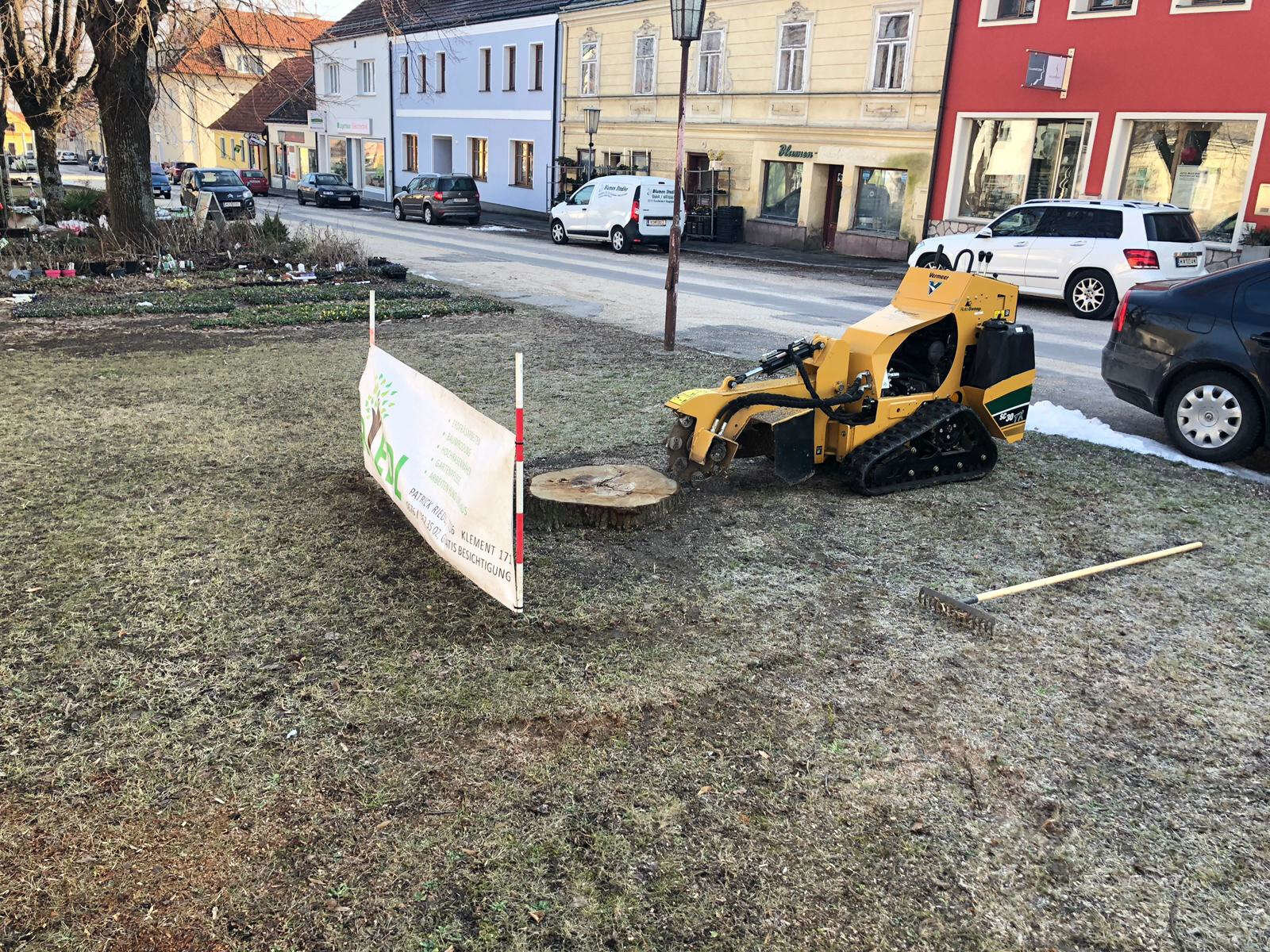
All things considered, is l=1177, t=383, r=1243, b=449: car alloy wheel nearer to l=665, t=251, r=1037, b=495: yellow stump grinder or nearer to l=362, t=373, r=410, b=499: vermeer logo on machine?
l=665, t=251, r=1037, b=495: yellow stump grinder

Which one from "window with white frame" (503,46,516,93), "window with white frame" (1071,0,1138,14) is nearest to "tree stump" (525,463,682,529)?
"window with white frame" (1071,0,1138,14)

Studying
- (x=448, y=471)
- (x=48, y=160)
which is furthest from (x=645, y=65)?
(x=448, y=471)

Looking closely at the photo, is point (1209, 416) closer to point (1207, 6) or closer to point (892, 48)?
point (1207, 6)

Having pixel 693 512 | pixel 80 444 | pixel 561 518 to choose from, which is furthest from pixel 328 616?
pixel 80 444

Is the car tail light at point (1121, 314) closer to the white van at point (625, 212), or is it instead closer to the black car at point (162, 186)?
the white van at point (625, 212)

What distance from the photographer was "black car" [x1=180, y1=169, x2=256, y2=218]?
30.8 metres

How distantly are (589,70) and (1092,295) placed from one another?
80.0 feet

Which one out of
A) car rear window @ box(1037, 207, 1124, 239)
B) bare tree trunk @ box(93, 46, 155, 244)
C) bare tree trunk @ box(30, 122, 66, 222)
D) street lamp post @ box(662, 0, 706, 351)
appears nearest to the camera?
street lamp post @ box(662, 0, 706, 351)

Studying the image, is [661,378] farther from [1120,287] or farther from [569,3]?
[569,3]

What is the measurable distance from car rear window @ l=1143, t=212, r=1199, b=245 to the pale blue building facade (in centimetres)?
2546

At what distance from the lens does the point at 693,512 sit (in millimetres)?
6402

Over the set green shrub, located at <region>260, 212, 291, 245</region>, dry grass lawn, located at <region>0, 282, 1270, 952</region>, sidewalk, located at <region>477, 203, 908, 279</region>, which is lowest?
dry grass lawn, located at <region>0, 282, 1270, 952</region>

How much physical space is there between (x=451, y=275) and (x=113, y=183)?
5.99 m

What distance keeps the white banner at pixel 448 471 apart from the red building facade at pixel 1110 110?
60.0 feet
